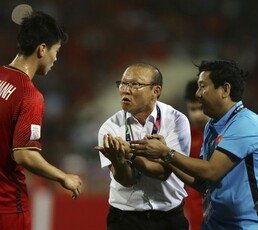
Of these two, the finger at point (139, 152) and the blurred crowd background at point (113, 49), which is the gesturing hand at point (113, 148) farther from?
the blurred crowd background at point (113, 49)

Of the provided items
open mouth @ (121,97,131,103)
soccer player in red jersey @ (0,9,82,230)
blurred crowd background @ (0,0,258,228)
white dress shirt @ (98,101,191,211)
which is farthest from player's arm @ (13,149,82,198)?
blurred crowd background @ (0,0,258,228)

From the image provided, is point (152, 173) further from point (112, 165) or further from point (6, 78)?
point (6, 78)

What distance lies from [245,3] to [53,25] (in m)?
6.04

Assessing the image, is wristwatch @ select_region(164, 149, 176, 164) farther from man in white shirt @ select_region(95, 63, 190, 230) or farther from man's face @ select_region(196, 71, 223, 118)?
man in white shirt @ select_region(95, 63, 190, 230)

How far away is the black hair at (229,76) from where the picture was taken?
320cm

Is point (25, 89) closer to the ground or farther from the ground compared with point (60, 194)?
farther from the ground

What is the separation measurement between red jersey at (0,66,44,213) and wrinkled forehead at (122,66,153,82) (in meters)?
0.77

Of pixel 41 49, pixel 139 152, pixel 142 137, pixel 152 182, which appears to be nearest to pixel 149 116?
pixel 142 137

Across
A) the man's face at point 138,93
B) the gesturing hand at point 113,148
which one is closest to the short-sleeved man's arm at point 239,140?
the gesturing hand at point 113,148

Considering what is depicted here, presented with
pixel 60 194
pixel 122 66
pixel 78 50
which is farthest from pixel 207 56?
pixel 60 194

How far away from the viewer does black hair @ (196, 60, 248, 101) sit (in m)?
3.20

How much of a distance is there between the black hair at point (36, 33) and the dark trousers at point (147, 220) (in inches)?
43.5

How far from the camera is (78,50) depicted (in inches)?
335

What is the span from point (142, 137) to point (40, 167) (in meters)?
0.89
